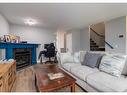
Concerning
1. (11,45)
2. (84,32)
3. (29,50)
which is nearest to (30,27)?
(29,50)

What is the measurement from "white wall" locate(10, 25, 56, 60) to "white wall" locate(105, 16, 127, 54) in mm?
3358

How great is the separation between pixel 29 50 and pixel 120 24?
428cm

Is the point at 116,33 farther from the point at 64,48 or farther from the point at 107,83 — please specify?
the point at 64,48

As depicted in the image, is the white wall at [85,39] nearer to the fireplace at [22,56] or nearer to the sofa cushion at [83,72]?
the fireplace at [22,56]

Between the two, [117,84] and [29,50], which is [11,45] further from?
[117,84]

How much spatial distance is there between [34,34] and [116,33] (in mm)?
4261

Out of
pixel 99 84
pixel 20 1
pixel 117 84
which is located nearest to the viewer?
pixel 117 84

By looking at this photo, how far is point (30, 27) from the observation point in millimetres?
6176

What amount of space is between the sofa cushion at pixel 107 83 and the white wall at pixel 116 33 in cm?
268

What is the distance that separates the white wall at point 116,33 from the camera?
4113 millimetres

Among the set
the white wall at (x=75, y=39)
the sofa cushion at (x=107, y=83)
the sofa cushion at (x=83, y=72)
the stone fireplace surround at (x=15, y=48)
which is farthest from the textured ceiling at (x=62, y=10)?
the white wall at (x=75, y=39)

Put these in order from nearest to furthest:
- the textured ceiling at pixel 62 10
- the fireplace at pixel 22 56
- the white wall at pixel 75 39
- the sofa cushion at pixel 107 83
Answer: the sofa cushion at pixel 107 83, the textured ceiling at pixel 62 10, the fireplace at pixel 22 56, the white wall at pixel 75 39

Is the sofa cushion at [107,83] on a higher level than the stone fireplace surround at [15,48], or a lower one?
lower

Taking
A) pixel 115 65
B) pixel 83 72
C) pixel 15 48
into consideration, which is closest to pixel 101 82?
pixel 115 65
